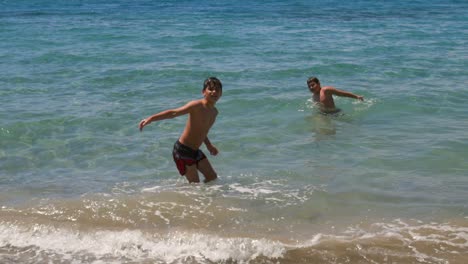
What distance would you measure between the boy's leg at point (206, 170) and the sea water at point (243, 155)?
0.12 metres

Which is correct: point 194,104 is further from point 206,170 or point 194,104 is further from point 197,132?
point 206,170

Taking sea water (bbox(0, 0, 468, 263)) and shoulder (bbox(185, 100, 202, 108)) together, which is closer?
sea water (bbox(0, 0, 468, 263))

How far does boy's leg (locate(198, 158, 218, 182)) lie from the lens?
23.1ft

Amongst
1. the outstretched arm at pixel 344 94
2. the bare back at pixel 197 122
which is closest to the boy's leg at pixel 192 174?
the bare back at pixel 197 122

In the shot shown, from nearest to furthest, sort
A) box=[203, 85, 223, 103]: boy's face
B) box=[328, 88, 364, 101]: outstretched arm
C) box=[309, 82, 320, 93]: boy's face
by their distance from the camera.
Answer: box=[203, 85, 223, 103]: boy's face, box=[328, 88, 364, 101]: outstretched arm, box=[309, 82, 320, 93]: boy's face

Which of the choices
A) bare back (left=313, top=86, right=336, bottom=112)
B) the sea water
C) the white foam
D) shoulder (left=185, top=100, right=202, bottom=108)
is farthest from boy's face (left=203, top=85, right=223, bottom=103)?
bare back (left=313, top=86, right=336, bottom=112)

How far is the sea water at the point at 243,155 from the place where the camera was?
5.66 meters

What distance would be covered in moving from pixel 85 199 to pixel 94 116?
3.77m

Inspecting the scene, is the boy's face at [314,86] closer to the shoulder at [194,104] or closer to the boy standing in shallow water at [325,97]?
the boy standing in shallow water at [325,97]

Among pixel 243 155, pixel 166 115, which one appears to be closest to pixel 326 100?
pixel 243 155

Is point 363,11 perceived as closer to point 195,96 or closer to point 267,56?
point 267,56

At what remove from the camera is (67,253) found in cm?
551

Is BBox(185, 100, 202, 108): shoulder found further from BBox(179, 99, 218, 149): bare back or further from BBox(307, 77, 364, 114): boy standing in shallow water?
BBox(307, 77, 364, 114): boy standing in shallow water

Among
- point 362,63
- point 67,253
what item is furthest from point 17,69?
point 67,253
